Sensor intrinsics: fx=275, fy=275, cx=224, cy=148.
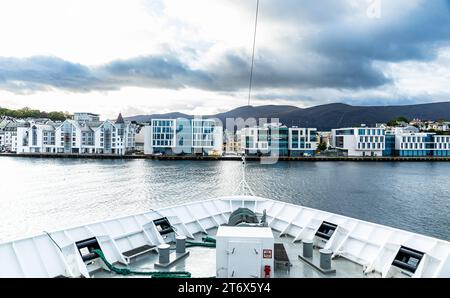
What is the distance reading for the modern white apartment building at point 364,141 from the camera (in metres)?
50.8

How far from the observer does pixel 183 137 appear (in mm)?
48969

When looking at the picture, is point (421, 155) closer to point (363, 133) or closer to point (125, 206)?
point (363, 133)

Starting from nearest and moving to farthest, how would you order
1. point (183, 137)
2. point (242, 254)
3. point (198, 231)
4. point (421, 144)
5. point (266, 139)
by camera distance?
point (242, 254) → point (198, 231) → point (266, 139) → point (183, 137) → point (421, 144)

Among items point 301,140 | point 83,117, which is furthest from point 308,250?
point 83,117

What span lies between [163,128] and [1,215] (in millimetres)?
34337

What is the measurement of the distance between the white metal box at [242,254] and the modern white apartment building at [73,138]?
48672 mm

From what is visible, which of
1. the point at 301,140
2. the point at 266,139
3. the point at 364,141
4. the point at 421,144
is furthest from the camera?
the point at 421,144

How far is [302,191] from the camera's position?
20.6m

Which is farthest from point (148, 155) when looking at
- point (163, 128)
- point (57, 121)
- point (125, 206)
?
point (125, 206)

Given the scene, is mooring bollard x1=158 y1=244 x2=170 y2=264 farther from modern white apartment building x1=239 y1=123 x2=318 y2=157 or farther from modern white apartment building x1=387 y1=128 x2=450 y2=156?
modern white apartment building x1=387 y1=128 x2=450 y2=156

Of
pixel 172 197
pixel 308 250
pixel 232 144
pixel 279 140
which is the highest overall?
pixel 279 140

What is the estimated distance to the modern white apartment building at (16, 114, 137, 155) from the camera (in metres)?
47.3

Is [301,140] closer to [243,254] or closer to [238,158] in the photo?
[238,158]

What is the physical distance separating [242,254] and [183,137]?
4727cm
